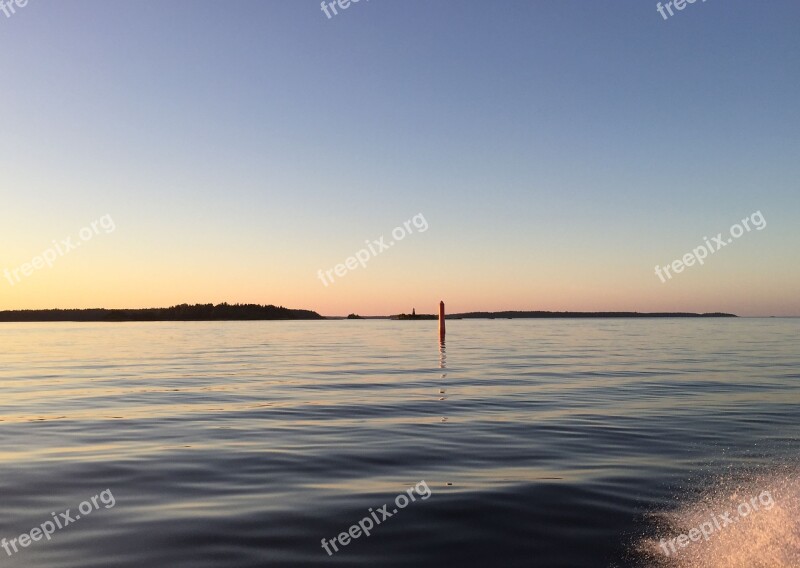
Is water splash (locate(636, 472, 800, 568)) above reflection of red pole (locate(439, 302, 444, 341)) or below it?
below

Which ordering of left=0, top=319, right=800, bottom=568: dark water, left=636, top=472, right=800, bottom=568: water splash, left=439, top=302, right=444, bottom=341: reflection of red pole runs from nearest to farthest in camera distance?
left=636, top=472, right=800, bottom=568: water splash < left=0, top=319, right=800, bottom=568: dark water < left=439, top=302, right=444, bottom=341: reflection of red pole

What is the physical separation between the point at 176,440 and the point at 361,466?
16.7 ft

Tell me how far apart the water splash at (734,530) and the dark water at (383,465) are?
0.26 feet

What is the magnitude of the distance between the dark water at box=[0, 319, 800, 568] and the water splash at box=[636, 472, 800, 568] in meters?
0.08

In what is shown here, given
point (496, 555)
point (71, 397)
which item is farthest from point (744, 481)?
point (71, 397)

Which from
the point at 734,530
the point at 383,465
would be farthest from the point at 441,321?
the point at 734,530

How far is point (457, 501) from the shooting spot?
9.56 m

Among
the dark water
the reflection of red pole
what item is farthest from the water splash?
the reflection of red pole

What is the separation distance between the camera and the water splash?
6.95 metres

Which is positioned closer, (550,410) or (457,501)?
(457,501)

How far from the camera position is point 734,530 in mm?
7938

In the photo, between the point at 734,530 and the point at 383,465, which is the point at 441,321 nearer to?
the point at 383,465

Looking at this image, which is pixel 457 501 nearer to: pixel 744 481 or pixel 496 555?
pixel 496 555

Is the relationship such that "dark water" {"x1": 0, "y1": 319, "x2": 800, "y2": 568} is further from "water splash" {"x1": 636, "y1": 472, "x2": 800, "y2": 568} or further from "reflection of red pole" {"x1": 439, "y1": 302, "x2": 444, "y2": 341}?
"reflection of red pole" {"x1": 439, "y1": 302, "x2": 444, "y2": 341}
